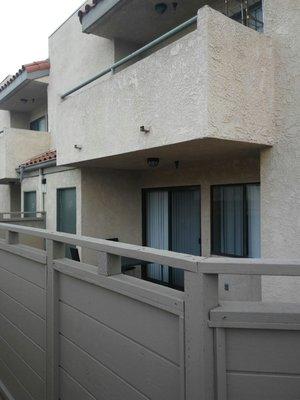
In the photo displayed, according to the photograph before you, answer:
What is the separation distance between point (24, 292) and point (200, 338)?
8.23 feet

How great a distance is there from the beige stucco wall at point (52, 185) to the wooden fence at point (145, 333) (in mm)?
5006

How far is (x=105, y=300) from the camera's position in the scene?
8.04 feet

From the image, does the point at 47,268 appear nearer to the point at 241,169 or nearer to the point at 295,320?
the point at 295,320

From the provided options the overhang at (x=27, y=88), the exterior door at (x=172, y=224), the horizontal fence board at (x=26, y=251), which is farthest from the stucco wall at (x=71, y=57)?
the horizontal fence board at (x=26, y=251)

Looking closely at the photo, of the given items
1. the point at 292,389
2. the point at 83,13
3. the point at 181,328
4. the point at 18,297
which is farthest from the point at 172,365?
the point at 83,13

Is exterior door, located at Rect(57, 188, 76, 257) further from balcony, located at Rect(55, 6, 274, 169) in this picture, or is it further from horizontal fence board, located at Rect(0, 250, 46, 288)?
horizontal fence board, located at Rect(0, 250, 46, 288)

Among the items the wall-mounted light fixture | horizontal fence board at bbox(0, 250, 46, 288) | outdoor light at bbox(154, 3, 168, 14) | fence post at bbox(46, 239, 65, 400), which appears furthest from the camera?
outdoor light at bbox(154, 3, 168, 14)

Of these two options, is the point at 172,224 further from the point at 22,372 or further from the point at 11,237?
the point at 22,372

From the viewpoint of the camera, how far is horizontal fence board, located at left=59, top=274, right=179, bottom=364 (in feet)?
6.41

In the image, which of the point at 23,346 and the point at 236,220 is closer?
the point at 23,346

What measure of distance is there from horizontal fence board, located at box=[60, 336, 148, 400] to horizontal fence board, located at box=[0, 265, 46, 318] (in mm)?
481

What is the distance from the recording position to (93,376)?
2525mm

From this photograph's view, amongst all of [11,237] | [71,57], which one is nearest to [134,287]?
[11,237]

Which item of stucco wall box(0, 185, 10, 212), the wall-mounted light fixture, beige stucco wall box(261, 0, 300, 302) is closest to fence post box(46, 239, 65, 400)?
the wall-mounted light fixture
